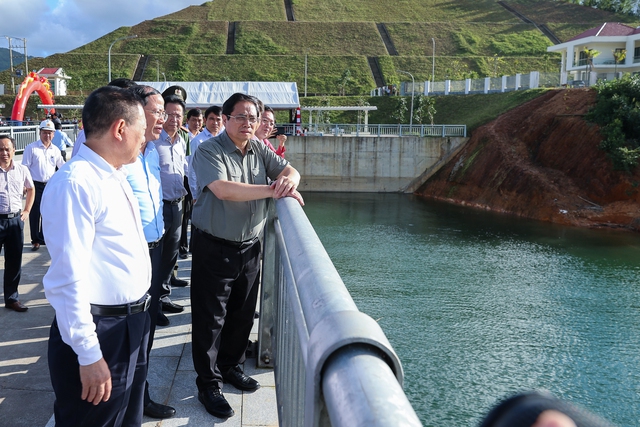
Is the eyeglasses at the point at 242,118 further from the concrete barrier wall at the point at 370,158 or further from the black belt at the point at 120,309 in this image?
the concrete barrier wall at the point at 370,158

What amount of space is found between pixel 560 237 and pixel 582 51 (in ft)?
97.6

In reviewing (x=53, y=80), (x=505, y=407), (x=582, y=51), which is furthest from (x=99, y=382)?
(x=53, y=80)

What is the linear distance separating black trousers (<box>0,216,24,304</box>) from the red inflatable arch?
2606 cm

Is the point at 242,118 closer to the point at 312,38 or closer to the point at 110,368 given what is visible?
the point at 110,368

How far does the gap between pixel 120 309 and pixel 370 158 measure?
115 ft

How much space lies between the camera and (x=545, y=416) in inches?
47.6

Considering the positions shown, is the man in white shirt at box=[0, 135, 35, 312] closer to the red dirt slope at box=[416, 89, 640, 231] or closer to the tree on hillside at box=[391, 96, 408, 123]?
the red dirt slope at box=[416, 89, 640, 231]

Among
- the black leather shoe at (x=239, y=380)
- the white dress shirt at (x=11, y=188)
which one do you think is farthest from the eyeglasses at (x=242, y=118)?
the white dress shirt at (x=11, y=188)

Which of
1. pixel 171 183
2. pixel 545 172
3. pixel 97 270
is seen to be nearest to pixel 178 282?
pixel 171 183

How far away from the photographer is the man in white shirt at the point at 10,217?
6.23 meters

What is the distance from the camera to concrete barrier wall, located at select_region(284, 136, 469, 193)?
36875 millimetres

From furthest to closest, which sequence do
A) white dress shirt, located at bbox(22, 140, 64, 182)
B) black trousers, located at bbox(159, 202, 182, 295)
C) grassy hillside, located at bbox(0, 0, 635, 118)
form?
grassy hillside, located at bbox(0, 0, 635, 118) < white dress shirt, located at bbox(22, 140, 64, 182) < black trousers, located at bbox(159, 202, 182, 295)

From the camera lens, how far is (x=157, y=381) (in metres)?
4.08

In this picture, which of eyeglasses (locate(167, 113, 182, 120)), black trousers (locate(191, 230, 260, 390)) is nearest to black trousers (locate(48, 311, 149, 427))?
black trousers (locate(191, 230, 260, 390))
